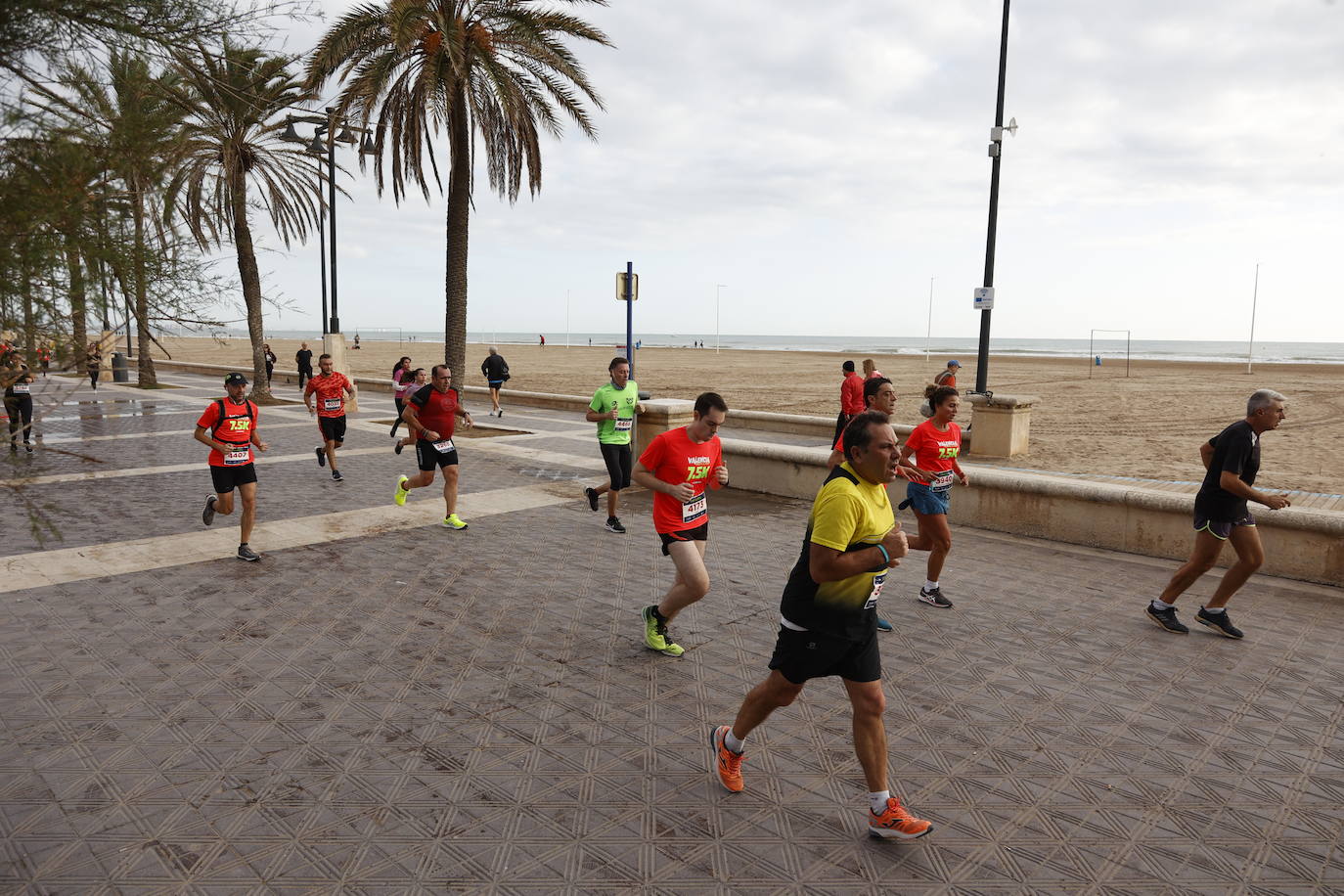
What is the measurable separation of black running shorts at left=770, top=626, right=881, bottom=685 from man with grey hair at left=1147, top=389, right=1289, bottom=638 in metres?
3.86

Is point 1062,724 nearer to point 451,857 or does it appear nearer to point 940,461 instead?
point 940,461

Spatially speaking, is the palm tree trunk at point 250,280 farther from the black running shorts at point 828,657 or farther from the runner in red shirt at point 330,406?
the black running shorts at point 828,657

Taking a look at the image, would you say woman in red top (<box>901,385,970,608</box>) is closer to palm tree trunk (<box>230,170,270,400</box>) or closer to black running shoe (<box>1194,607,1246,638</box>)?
black running shoe (<box>1194,607,1246,638</box>)

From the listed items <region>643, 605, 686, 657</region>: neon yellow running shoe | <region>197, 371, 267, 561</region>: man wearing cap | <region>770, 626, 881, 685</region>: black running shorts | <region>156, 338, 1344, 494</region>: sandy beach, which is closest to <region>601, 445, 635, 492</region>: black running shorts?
<region>197, 371, 267, 561</region>: man wearing cap

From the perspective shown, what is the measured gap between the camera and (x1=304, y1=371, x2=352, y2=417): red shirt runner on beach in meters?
12.2

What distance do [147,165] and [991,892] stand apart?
460 cm

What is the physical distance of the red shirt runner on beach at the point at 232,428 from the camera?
25.5 feet

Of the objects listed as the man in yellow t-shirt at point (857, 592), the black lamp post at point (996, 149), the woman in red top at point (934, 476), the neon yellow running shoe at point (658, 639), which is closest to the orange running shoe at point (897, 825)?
the man in yellow t-shirt at point (857, 592)

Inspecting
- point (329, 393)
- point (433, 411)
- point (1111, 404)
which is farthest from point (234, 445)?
point (1111, 404)

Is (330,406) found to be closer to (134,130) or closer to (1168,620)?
(134,130)

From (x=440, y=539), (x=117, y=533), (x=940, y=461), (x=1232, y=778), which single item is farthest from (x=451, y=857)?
(x=117, y=533)

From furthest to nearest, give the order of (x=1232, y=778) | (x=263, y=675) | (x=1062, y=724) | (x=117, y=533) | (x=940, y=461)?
1. (x=117, y=533)
2. (x=940, y=461)
3. (x=263, y=675)
4. (x=1062, y=724)
5. (x=1232, y=778)

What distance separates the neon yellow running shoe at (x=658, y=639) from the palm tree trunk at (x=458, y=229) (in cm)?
1188

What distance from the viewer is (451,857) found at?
351 centimetres
